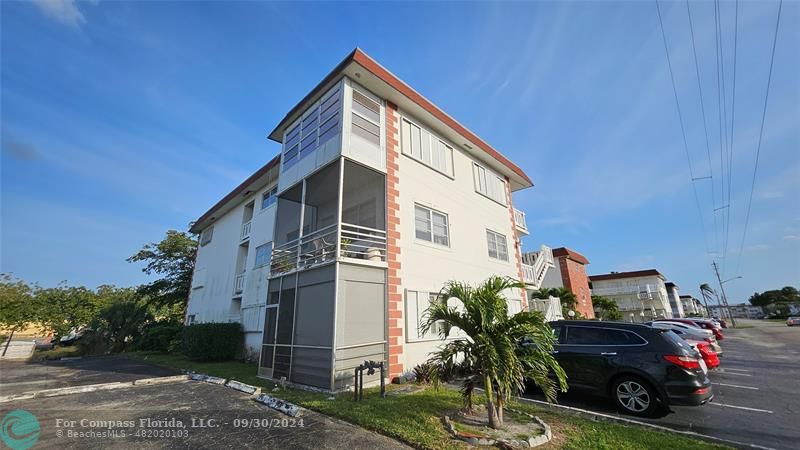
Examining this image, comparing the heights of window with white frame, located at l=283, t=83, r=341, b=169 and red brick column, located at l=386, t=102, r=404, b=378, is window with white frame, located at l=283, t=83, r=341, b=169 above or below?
above

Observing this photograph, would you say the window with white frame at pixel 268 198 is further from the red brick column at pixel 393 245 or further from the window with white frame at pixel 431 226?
the window with white frame at pixel 431 226

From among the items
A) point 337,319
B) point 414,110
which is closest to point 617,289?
point 414,110

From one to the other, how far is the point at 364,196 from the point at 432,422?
8.44 meters

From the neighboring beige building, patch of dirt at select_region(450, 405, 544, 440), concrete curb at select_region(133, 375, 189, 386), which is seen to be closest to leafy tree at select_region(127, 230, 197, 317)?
concrete curb at select_region(133, 375, 189, 386)

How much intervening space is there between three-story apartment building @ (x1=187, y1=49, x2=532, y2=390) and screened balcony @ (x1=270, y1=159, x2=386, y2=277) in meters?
0.06

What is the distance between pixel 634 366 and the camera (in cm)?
585

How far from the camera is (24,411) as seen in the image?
637cm

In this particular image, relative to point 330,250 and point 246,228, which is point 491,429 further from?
point 246,228

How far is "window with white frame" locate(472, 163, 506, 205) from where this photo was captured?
14979 mm

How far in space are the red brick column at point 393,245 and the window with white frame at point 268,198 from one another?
849 centimetres

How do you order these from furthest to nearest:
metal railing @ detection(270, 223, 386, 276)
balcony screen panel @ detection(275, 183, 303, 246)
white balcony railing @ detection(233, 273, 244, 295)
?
white balcony railing @ detection(233, 273, 244, 295) → balcony screen panel @ detection(275, 183, 303, 246) → metal railing @ detection(270, 223, 386, 276)

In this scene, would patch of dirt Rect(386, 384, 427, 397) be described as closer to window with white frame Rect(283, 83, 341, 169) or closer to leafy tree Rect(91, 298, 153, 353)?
window with white frame Rect(283, 83, 341, 169)

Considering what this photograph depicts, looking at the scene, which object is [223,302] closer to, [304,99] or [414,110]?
[304,99]

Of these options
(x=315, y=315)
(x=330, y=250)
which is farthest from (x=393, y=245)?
(x=315, y=315)
